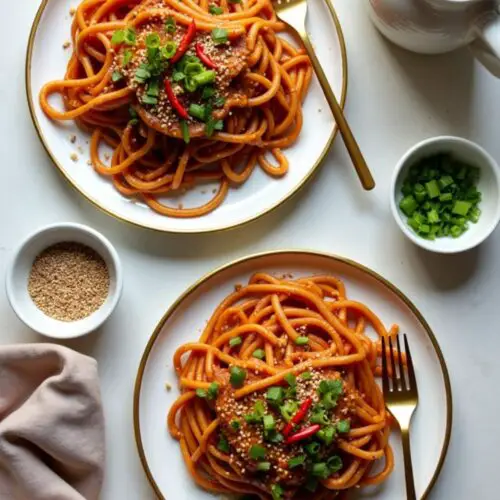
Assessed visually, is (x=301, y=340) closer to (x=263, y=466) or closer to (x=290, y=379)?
(x=290, y=379)

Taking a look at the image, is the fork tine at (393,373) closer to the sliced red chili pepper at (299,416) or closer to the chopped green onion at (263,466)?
the sliced red chili pepper at (299,416)

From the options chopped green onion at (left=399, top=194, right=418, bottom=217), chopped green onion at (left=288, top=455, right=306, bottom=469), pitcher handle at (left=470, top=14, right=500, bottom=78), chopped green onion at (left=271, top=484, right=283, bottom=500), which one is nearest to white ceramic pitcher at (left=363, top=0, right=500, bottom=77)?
pitcher handle at (left=470, top=14, right=500, bottom=78)

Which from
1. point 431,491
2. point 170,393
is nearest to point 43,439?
point 170,393

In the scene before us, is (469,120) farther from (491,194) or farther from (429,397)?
(429,397)

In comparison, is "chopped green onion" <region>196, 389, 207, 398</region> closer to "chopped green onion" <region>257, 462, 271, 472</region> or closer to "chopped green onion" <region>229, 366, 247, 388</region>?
"chopped green onion" <region>229, 366, 247, 388</region>

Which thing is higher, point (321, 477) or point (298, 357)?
point (298, 357)

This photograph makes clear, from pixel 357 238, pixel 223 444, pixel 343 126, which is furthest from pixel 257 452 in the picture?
pixel 343 126

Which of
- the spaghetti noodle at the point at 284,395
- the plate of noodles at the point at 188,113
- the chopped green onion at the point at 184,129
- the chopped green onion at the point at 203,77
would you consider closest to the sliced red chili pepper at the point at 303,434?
the spaghetti noodle at the point at 284,395
